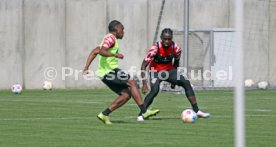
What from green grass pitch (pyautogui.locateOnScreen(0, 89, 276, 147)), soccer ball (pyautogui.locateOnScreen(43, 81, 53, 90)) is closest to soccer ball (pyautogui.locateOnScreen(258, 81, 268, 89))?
soccer ball (pyautogui.locateOnScreen(43, 81, 53, 90))

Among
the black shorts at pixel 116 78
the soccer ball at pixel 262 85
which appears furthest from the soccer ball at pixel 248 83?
the black shorts at pixel 116 78

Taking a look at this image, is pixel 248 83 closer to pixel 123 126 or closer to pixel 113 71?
pixel 113 71

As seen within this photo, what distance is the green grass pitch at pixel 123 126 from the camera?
41.5 ft

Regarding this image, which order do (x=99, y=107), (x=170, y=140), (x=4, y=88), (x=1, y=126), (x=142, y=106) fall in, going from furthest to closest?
1. (x=4, y=88)
2. (x=99, y=107)
3. (x=142, y=106)
4. (x=1, y=126)
5. (x=170, y=140)

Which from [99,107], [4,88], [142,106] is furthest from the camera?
[4,88]

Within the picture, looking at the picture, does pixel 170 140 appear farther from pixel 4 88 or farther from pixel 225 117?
pixel 4 88

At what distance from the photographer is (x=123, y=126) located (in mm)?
15859

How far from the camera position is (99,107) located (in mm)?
22547

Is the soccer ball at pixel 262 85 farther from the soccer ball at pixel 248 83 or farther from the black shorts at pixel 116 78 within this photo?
the black shorts at pixel 116 78

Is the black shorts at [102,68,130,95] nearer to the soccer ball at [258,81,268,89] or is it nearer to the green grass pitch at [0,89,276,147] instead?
the green grass pitch at [0,89,276,147]

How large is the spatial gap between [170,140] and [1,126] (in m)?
4.01

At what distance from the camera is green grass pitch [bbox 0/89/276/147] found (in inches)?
498

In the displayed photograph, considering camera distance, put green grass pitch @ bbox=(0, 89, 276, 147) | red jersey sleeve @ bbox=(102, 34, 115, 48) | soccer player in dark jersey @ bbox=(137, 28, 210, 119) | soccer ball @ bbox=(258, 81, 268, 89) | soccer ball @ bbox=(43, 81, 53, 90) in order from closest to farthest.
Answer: green grass pitch @ bbox=(0, 89, 276, 147)
red jersey sleeve @ bbox=(102, 34, 115, 48)
soccer player in dark jersey @ bbox=(137, 28, 210, 119)
soccer ball @ bbox=(43, 81, 53, 90)
soccer ball @ bbox=(258, 81, 268, 89)

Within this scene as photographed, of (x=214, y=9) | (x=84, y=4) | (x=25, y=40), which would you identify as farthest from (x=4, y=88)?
(x=214, y=9)
